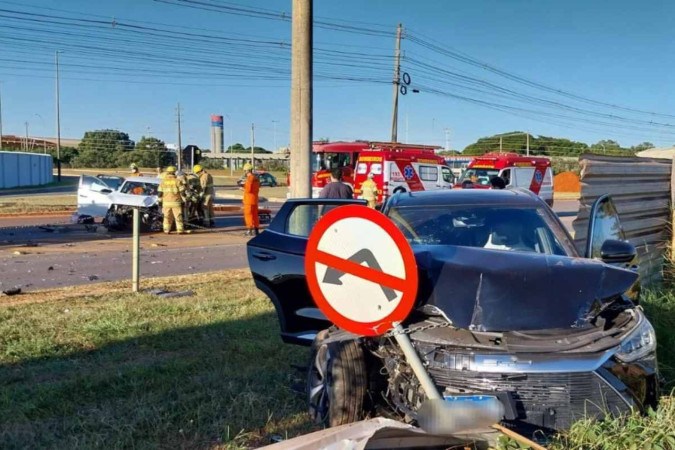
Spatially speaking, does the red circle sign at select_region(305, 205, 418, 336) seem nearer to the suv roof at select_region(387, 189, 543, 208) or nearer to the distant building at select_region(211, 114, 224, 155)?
the suv roof at select_region(387, 189, 543, 208)

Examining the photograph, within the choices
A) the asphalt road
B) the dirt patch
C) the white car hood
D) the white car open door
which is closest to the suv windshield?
the dirt patch

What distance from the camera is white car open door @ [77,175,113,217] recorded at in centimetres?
1775

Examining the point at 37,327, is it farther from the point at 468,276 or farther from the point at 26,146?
the point at 26,146

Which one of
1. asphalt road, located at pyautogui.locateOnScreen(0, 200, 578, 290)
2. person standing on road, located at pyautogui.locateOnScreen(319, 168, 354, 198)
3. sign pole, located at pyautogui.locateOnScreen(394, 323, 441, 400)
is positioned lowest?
asphalt road, located at pyautogui.locateOnScreen(0, 200, 578, 290)

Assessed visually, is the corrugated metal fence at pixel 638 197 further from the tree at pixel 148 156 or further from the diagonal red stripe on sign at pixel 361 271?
the tree at pixel 148 156

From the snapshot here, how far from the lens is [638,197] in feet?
27.8

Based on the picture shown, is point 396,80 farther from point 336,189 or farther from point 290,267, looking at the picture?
point 290,267

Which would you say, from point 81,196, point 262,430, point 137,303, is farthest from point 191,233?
point 262,430

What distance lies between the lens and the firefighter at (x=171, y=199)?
15.9m

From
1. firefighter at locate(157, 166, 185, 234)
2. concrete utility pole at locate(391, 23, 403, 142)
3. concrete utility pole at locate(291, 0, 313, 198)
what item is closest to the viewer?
concrete utility pole at locate(291, 0, 313, 198)

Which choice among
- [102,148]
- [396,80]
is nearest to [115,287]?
[396,80]

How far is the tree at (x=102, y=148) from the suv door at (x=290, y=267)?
87441 millimetres

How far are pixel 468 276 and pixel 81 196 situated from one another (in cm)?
1713

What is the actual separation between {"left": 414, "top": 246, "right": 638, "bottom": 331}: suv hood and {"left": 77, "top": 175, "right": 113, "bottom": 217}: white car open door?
15850 mm
